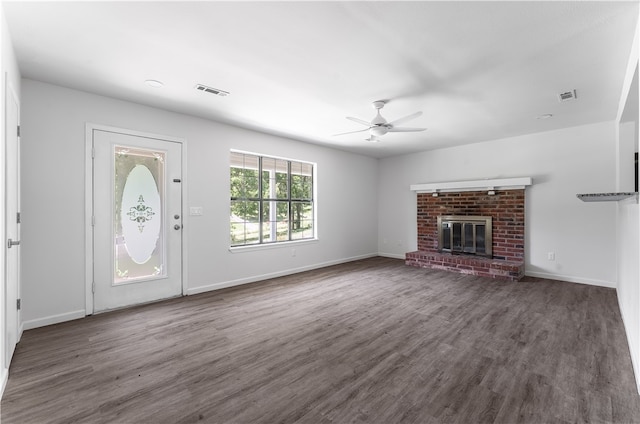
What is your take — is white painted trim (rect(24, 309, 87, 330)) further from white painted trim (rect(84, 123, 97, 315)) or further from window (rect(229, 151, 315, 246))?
window (rect(229, 151, 315, 246))

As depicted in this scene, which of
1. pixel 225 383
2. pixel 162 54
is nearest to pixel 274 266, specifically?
pixel 225 383

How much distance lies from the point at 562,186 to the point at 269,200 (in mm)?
4837

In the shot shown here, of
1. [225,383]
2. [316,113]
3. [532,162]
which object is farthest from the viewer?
[532,162]

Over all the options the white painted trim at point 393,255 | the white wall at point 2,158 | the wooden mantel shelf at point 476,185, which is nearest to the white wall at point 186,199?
the white painted trim at point 393,255

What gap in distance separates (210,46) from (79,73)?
1.49 metres

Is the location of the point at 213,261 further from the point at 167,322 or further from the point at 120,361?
the point at 120,361

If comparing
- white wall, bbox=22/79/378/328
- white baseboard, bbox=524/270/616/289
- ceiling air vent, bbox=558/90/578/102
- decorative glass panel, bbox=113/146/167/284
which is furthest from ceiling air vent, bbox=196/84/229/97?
white baseboard, bbox=524/270/616/289

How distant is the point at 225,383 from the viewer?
2.06m

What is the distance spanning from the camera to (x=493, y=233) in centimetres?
553

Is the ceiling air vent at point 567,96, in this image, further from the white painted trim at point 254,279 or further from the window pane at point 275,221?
the white painted trim at point 254,279

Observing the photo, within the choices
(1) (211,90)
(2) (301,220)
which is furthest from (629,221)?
(2) (301,220)

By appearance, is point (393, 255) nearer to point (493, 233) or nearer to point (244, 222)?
point (493, 233)

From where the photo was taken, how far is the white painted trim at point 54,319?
117 inches

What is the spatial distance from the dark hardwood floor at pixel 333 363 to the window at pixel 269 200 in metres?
1.46
